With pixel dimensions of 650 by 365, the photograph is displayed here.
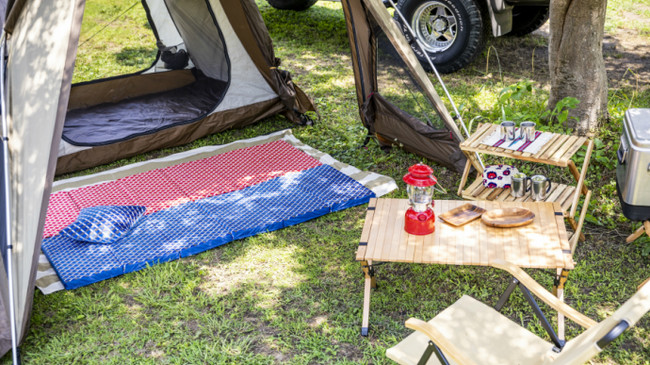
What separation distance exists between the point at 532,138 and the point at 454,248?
1143 millimetres

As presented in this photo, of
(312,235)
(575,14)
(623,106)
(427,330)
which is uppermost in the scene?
(575,14)

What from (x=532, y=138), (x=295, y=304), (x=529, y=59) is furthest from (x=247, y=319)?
(x=529, y=59)

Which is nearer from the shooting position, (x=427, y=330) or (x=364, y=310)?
(x=427, y=330)

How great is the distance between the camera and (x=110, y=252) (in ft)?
13.6

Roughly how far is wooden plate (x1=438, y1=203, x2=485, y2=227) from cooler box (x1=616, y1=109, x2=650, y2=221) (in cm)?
81

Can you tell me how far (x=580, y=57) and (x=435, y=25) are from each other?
8.04 feet

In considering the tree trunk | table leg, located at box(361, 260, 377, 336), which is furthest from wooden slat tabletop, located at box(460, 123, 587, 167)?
table leg, located at box(361, 260, 377, 336)

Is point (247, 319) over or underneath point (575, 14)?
underneath

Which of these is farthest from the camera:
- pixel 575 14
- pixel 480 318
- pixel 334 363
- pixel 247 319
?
pixel 575 14

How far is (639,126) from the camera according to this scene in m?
3.54

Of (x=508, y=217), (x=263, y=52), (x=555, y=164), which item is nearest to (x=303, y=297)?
(x=508, y=217)

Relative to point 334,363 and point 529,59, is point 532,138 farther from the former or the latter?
point 529,59

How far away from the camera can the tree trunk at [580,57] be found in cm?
461

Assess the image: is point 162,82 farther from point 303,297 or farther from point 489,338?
point 489,338
